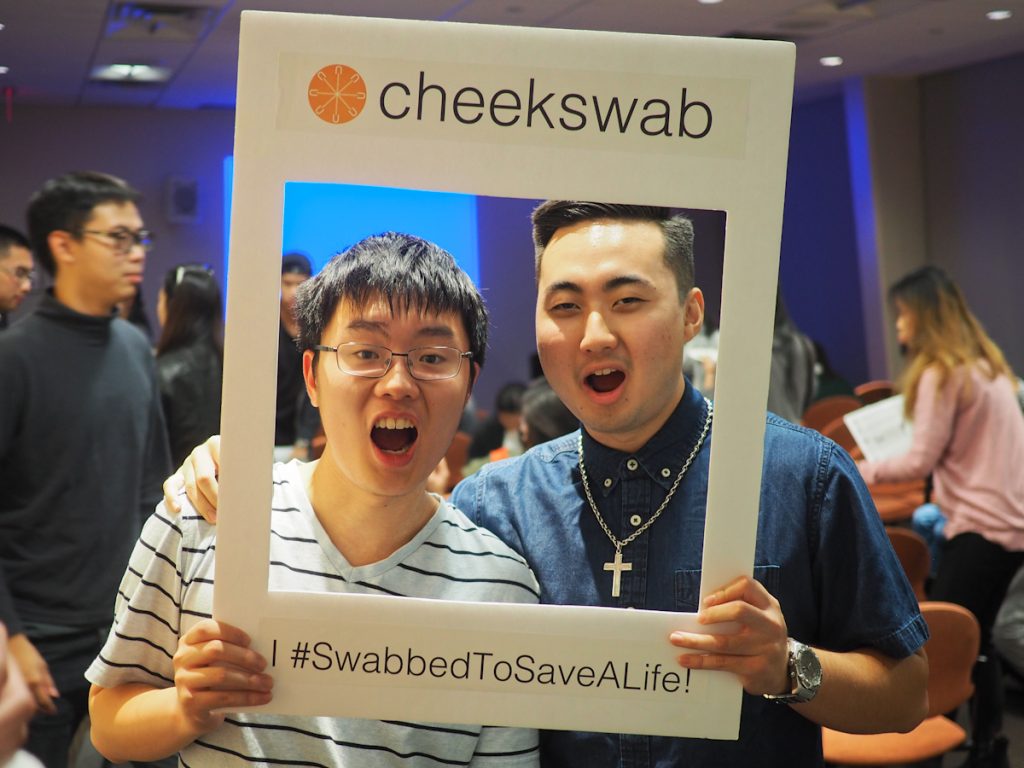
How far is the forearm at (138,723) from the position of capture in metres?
1.15

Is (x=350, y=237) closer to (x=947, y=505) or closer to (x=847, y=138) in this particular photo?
(x=947, y=505)

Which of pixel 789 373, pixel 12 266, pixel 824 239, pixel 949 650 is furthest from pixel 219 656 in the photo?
pixel 824 239

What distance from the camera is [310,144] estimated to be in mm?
1065

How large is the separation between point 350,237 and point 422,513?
343 millimetres

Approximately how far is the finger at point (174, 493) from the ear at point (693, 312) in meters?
0.61

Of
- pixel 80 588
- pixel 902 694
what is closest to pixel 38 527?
pixel 80 588

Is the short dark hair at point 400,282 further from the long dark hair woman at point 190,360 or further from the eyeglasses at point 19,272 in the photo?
the eyeglasses at point 19,272

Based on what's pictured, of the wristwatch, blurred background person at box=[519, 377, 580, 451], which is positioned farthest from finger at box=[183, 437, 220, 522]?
blurred background person at box=[519, 377, 580, 451]

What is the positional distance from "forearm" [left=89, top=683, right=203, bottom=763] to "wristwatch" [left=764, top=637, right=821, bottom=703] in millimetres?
640

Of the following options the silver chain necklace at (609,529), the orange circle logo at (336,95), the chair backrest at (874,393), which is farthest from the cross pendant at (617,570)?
the chair backrest at (874,393)

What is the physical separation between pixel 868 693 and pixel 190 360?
2760mm

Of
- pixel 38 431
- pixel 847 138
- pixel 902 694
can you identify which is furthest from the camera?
pixel 847 138

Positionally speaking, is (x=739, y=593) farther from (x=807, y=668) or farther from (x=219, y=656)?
(x=219, y=656)

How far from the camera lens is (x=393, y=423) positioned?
3.73 ft
